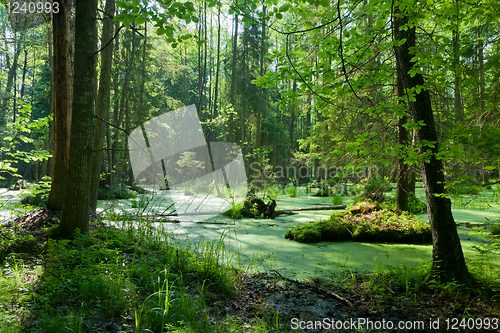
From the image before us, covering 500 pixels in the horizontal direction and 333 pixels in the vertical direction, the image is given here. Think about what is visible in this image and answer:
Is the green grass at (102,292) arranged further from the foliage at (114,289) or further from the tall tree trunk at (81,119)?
the tall tree trunk at (81,119)

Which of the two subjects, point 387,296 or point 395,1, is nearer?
point 395,1

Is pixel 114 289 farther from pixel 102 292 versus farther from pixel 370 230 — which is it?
pixel 370 230

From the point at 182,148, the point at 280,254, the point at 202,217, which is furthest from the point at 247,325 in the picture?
the point at 182,148

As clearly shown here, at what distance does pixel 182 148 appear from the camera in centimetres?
2430

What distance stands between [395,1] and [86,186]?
4103 millimetres

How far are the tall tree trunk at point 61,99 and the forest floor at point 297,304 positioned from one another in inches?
48.0

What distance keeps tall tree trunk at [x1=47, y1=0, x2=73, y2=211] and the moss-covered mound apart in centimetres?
417

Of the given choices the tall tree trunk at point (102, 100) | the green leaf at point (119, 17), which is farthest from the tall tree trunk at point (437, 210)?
the tall tree trunk at point (102, 100)

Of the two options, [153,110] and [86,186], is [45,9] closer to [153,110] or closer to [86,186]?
[86,186]

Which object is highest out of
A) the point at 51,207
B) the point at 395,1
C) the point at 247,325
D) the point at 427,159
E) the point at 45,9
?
the point at 45,9

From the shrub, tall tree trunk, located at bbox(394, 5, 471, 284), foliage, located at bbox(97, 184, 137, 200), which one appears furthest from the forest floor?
foliage, located at bbox(97, 184, 137, 200)

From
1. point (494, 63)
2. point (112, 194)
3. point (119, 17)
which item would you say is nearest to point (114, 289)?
point (119, 17)

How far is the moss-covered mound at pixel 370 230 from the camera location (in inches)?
200

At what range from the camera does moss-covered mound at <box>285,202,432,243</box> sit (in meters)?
5.07
